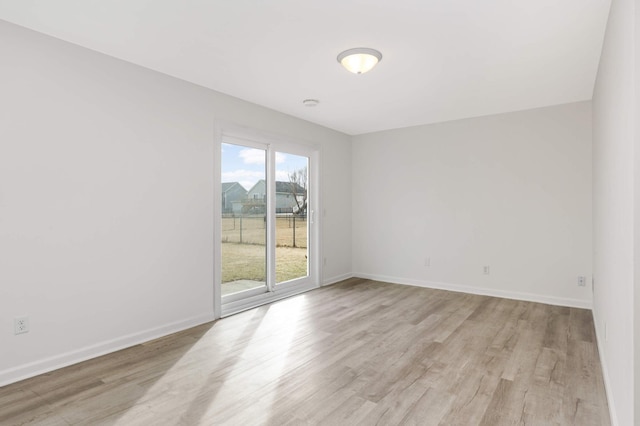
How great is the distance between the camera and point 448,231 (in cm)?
523

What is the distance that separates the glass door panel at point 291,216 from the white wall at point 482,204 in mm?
1224

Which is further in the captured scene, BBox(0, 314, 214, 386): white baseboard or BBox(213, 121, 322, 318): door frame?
BBox(213, 121, 322, 318): door frame

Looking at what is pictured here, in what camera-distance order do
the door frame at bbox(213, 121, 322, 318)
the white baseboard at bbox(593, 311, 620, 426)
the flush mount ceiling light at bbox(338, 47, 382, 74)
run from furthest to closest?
the door frame at bbox(213, 121, 322, 318) → the flush mount ceiling light at bbox(338, 47, 382, 74) → the white baseboard at bbox(593, 311, 620, 426)

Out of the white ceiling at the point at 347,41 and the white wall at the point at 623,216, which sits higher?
the white ceiling at the point at 347,41

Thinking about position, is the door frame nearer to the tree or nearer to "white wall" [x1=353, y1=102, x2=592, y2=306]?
the tree

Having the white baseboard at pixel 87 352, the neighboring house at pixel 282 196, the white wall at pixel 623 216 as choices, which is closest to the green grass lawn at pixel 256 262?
→ the neighboring house at pixel 282 196

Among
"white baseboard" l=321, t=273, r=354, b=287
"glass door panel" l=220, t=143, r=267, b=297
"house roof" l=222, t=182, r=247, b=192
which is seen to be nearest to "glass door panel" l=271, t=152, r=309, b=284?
"glass door panel" l=220, t=143, r=267, b=297

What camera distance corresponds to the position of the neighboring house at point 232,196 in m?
4.10

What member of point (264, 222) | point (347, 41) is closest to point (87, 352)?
point (264, 222)

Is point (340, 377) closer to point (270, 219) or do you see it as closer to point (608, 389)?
point (608, 389)

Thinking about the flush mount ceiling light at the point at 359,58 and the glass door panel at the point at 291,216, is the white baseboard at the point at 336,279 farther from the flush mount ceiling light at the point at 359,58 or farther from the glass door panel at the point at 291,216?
the flush mount ceiling light at the point at 359,58

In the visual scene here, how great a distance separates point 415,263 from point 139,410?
4310 mm

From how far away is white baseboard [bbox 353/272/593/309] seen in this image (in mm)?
4305

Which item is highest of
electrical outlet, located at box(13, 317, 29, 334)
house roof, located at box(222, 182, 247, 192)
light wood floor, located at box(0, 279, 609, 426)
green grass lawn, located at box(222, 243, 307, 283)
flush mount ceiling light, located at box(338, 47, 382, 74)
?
flush mount ceiling light, located at box(338, 47, 382, 74)
